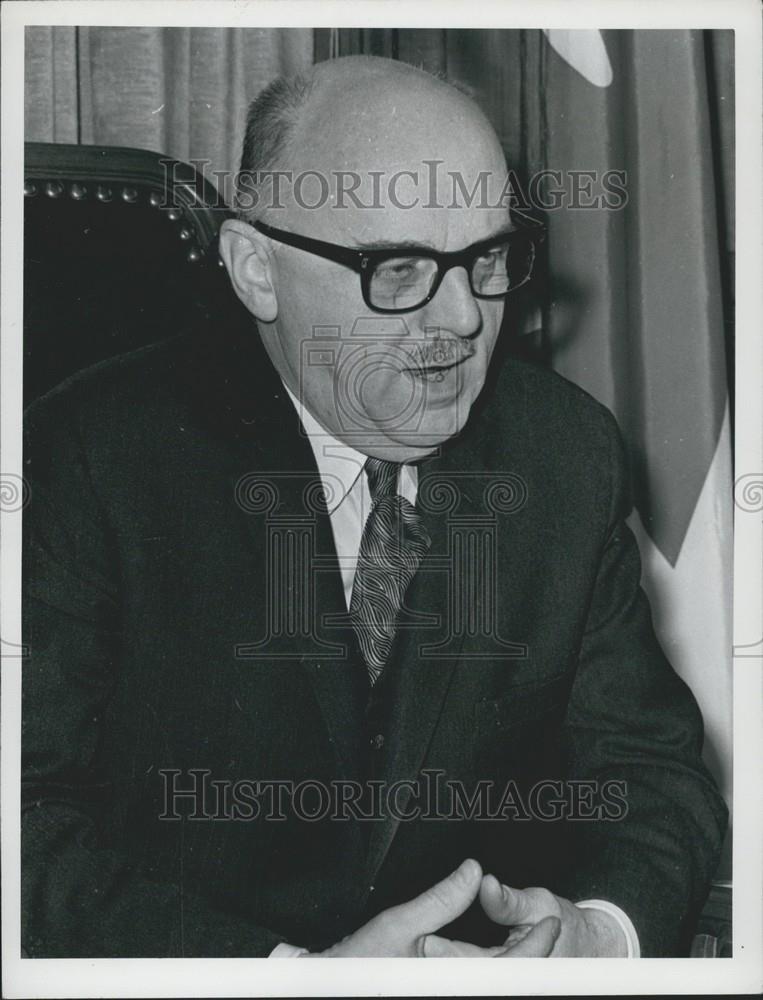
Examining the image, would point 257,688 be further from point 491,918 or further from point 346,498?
point 491,918

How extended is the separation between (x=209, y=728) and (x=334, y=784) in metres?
0.15

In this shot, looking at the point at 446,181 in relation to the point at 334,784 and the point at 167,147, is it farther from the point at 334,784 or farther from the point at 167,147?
the point at 334,784

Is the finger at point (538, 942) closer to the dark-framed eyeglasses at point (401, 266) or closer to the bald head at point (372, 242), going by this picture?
the bald head at point (372, 242)

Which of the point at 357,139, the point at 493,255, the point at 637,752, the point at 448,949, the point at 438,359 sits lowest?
the point at 448,949

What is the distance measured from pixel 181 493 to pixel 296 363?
181mm

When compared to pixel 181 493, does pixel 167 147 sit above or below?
above

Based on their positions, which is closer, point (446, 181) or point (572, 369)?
point (446, 181)

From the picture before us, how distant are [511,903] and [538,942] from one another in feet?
0.18

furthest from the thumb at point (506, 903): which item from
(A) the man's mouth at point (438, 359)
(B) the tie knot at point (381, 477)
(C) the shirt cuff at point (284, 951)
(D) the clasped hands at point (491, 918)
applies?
(A) the man's mouth at point (438, 359)

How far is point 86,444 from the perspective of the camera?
3.91ft

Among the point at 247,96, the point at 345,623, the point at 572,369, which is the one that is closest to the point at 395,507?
the point at 345,623

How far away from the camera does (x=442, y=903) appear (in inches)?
46.8

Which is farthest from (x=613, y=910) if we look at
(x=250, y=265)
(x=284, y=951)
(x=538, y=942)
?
(x=250, y=265)

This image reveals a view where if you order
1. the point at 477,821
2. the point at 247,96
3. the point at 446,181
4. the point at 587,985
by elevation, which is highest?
the point at 247,96
